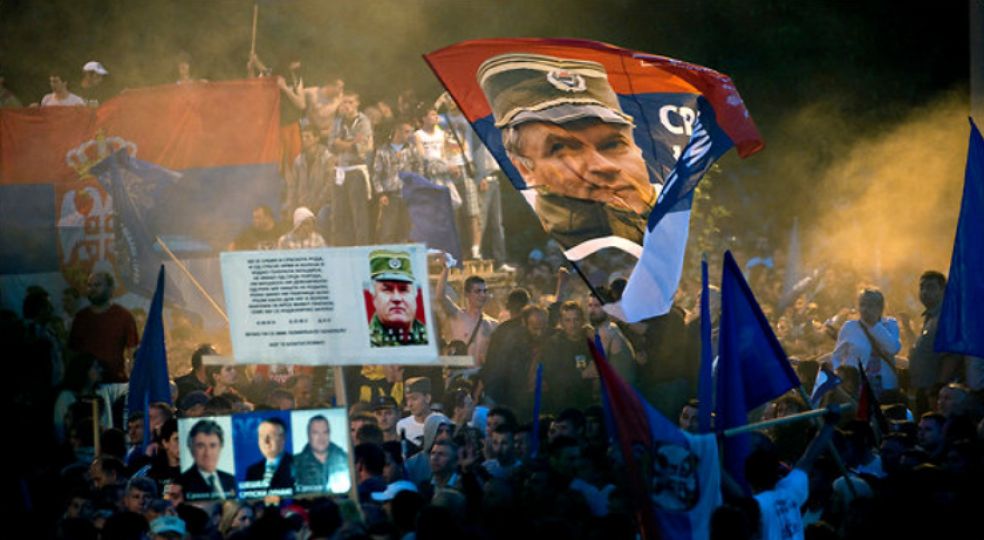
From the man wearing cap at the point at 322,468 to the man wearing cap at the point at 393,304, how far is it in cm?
74

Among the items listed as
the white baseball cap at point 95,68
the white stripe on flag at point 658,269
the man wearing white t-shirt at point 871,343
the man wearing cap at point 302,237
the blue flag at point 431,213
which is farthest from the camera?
the white baseball cap at point 95,68

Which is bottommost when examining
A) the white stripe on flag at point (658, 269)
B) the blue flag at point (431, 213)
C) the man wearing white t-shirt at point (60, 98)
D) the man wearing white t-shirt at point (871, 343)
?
the man wearing white t-shirt at point (871, 343)

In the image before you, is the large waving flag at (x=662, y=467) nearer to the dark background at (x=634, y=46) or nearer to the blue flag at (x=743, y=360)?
the blue flag at (x=743, y=360)

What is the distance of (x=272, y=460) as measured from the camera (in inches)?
242

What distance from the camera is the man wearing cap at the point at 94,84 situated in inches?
675

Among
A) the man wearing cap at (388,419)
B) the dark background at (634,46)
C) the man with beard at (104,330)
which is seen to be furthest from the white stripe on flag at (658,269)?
the dark background at (634,46)

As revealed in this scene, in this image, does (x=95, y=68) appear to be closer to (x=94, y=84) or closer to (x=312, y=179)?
(x=94, y=84)

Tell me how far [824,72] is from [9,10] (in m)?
10.2

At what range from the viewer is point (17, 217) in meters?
16.3

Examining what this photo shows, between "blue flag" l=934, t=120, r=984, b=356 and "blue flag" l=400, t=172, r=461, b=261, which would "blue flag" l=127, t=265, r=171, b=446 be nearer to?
"blue flag" l=934, t=120, r=984, b=356

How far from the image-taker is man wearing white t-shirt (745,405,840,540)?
5.33 metres

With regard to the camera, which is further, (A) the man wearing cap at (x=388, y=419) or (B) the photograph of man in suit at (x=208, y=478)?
(A) the man wearing cap at (x=388, y=419)

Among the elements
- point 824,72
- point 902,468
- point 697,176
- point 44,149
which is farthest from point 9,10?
point 902,468

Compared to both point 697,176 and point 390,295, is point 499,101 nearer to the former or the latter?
point 697,176
